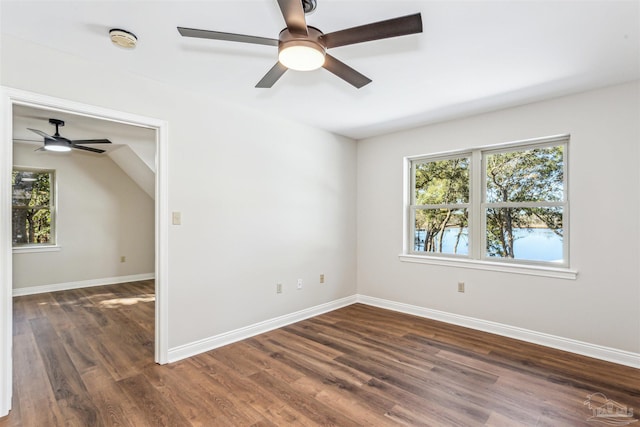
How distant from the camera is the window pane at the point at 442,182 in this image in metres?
3.86

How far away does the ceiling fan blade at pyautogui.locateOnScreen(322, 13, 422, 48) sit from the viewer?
147 centimetres

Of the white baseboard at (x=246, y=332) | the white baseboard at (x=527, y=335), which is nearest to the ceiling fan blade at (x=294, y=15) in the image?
the white baseboard at (x=246, y=332)

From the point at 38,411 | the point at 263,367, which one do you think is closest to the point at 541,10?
the point at 263,367

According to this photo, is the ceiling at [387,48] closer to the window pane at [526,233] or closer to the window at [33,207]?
the window pane at [526,233]

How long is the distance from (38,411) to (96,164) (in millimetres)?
5050

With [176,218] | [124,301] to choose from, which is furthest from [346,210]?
[124,301]

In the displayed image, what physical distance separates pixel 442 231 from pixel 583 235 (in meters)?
1.41

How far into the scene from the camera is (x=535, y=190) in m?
3.32

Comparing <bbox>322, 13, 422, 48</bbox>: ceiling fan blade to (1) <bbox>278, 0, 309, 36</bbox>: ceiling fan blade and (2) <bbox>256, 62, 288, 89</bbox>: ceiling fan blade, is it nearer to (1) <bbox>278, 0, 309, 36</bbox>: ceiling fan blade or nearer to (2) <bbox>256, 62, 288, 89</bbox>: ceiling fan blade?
(1) <bbox>278, 0, 309, 36</bbox>: ceiling fan blade

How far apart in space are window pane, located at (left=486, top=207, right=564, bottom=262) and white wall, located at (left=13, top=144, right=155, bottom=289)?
6301mm

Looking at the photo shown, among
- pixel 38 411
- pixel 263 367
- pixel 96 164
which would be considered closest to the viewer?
pixel 38 411

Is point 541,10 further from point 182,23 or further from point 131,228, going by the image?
point 131,228

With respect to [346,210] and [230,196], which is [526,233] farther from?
[230,196]

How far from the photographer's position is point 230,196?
10.7 feet
